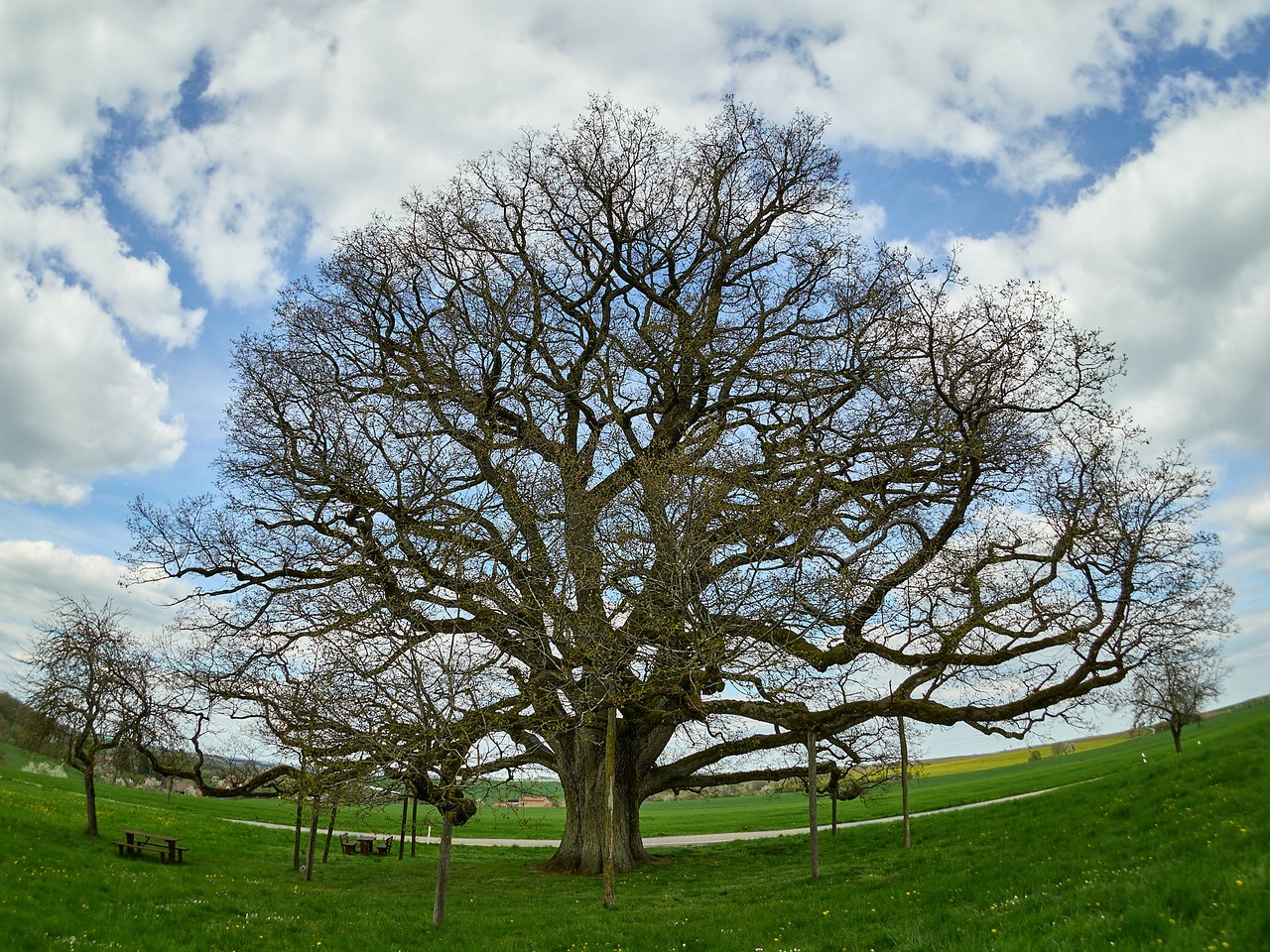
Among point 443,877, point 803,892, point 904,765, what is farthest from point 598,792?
point 904,765

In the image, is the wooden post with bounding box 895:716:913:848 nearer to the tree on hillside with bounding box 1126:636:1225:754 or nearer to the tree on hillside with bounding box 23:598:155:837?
the tree on hillside with bounding box 1126:636:1225:754

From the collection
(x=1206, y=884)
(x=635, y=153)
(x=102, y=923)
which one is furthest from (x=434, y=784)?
(x=635, y=153)

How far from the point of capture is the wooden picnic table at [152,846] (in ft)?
57.5

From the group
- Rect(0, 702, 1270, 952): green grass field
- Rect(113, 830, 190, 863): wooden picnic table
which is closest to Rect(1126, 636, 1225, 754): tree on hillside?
Rect(0, 702, 1270, 952): green grass field

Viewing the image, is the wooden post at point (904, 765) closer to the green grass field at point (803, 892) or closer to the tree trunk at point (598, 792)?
the green grass field at point (803, 892)

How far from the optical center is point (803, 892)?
512 inches

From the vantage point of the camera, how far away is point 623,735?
18531 millimetres

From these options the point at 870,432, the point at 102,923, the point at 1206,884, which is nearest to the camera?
the point at 1206,884

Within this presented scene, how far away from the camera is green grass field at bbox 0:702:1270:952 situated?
24.6 ft

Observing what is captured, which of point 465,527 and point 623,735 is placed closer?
point 465,527

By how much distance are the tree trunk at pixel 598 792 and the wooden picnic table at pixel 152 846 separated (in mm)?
8625

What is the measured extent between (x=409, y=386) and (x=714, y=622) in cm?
1036

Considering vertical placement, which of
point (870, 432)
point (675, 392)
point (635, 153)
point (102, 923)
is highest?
point (635, 153)

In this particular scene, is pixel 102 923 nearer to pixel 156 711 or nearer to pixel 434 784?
pixel 434 784
